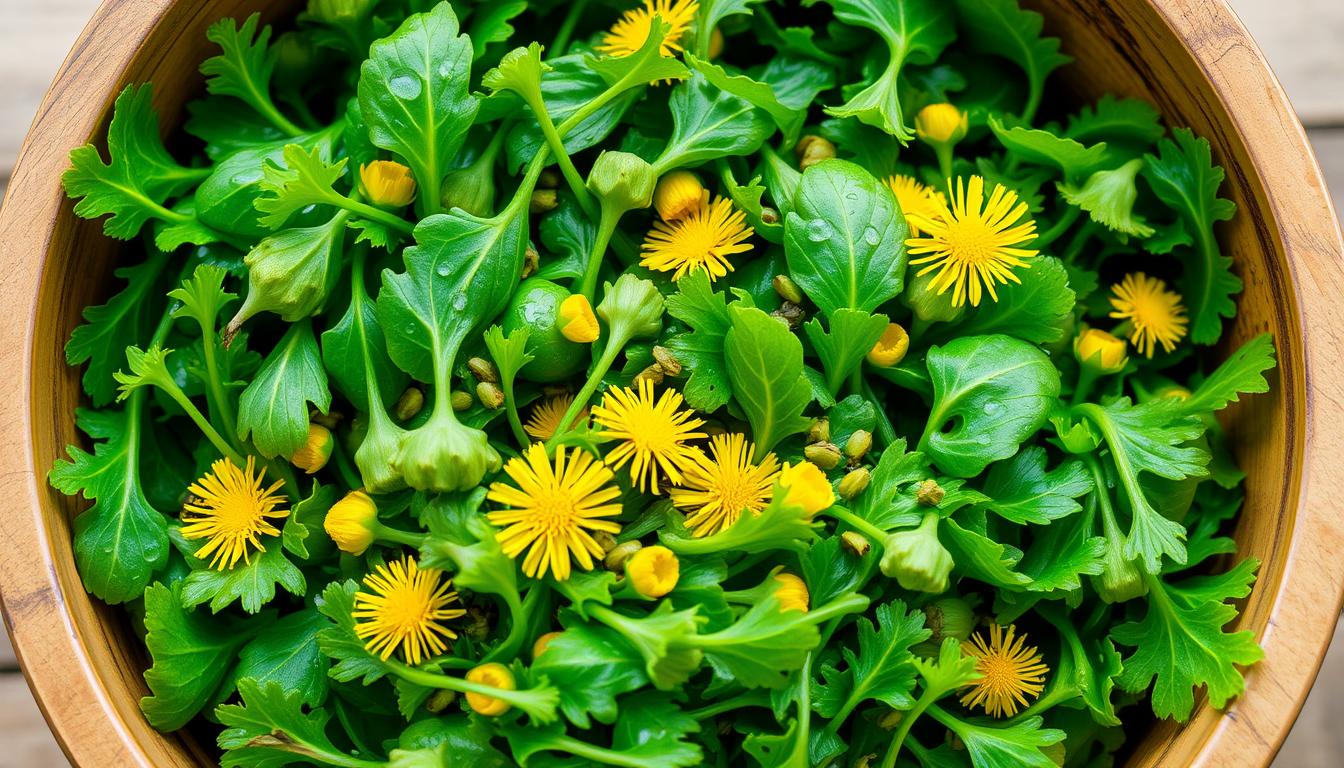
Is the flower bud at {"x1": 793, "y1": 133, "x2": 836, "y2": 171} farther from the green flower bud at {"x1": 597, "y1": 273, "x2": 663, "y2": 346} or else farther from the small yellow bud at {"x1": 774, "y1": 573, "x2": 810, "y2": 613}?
the small yellow bud at {"x1": 774, "y1": 573, "x2": 810, "y2": 613}

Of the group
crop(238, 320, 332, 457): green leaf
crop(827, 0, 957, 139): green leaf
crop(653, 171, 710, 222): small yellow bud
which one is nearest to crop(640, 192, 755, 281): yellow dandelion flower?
crop(653, 171, 710, 222): small yellow bud

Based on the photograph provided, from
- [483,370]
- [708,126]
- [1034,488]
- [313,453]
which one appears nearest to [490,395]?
[483,370]

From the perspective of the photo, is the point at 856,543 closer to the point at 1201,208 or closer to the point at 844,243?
the point at 844,243

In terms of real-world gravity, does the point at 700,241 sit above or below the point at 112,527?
above

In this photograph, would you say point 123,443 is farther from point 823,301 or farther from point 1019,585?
point 1019,585

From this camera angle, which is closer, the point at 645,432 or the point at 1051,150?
the point at 645,432

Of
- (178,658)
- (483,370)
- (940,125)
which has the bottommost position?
(178,658)

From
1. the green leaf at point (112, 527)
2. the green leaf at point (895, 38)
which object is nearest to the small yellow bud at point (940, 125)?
the green leaf at point (895, 38)
